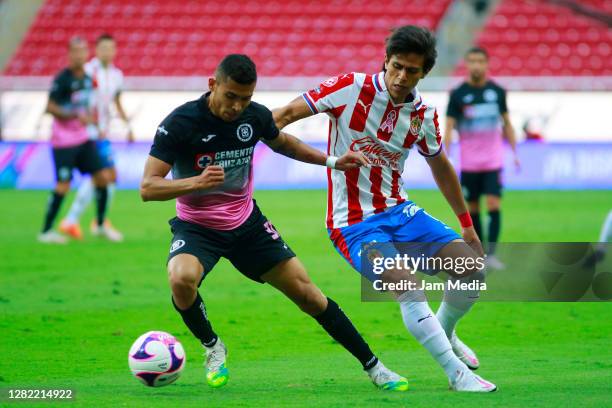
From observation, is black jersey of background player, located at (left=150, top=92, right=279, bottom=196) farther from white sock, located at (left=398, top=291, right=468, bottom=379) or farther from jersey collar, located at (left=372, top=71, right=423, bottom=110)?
white sock, located at (left=398, top=291, right=468, bottom=379)

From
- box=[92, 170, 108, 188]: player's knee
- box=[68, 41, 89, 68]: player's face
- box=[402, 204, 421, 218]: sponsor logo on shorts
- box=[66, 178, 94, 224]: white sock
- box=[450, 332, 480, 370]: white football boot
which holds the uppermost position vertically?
box=[402, 204, 421, 218]: sponsor logo on shorts

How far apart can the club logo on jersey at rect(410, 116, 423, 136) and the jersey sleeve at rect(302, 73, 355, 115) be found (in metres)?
0.43

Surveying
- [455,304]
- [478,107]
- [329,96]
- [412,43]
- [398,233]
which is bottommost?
[455,304]

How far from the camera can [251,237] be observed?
20.6ft

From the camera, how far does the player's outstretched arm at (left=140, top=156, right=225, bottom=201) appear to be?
5.62 meters

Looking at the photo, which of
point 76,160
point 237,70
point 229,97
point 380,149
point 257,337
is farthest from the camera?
point 76,160

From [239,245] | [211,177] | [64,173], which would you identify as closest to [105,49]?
[64,173]

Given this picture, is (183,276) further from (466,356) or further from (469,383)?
(466,356)

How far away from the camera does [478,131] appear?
39.1ft

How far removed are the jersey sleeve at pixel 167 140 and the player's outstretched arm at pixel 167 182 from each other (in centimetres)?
4

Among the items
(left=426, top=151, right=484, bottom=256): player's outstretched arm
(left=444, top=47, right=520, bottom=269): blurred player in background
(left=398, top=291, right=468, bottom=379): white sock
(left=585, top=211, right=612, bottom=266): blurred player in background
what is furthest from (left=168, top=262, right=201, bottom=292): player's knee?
(left=444, top=47, right=520, bottom=269): blurred player in background

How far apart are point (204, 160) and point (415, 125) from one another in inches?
52.8

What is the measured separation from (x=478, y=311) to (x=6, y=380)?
4.52 m

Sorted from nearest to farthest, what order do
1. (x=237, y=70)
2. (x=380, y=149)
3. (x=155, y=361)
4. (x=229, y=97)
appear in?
(x=237, y=70) → (x=229, y=97) → (x=155, y=361) → (x=380, y=149)
